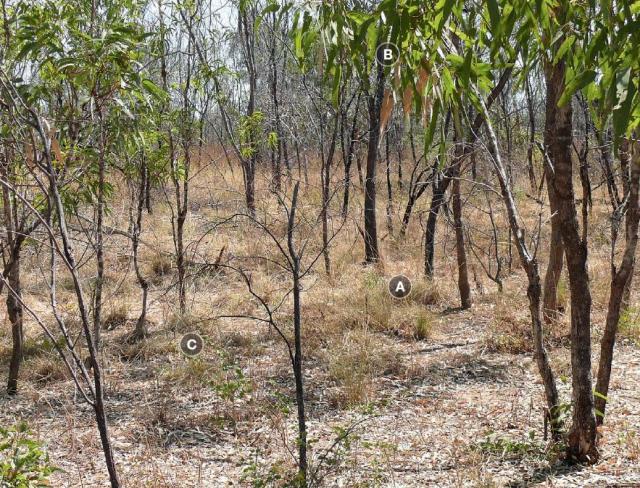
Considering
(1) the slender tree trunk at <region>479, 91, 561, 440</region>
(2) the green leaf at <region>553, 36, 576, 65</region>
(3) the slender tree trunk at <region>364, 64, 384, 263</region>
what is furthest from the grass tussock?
(2) the green leaf at <region>553, 36, 576, 65</region>

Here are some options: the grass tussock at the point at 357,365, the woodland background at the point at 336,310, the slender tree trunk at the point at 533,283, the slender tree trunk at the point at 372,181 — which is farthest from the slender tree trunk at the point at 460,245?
the slender tree trunk at the point at 533,283

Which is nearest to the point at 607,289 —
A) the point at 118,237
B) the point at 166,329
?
the point at 166,329

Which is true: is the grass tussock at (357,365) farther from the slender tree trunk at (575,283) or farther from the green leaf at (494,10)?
the green leaf at (494,10)

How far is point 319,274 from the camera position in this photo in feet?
26.8

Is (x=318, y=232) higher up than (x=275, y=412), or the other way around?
(x=318, y=232)

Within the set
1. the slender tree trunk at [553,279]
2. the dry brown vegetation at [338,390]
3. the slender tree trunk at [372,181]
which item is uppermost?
the slender tree trunk at [372,181]

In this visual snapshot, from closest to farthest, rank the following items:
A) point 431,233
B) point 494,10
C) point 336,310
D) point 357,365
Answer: point 494,10
point 357,365
point 336,310
point 431,233

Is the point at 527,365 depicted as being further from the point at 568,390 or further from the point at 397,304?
the point at 397,304

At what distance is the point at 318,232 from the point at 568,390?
18.8ft

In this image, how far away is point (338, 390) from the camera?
196 inches

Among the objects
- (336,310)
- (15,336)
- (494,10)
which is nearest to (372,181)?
(336,310)

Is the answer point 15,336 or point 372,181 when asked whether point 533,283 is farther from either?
point 372,181

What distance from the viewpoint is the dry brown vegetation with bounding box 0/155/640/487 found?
12.0 feet

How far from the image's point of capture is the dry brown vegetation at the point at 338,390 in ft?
12.0
